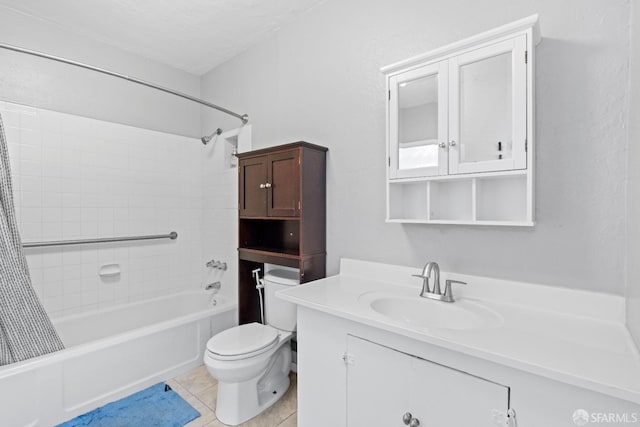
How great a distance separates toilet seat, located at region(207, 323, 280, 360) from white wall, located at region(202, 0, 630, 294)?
57cm

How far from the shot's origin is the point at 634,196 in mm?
940

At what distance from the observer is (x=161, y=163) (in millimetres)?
2814

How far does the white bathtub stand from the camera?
1.54 metres

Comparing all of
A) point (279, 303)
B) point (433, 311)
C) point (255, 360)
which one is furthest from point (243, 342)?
point (433, 311)

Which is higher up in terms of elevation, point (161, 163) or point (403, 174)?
point (161, 163)

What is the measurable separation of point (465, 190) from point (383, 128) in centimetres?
57

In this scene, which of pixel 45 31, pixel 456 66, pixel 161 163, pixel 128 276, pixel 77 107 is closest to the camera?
pixel 456 66

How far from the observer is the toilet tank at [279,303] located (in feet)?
6.46

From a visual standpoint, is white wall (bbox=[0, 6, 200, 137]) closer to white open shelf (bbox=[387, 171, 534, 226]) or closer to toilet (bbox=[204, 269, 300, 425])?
toilet (bbox=[204, 269, 300, 425])

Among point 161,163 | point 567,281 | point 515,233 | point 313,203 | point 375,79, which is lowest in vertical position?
point 567,281

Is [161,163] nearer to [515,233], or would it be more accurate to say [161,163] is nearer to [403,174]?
[403,174]

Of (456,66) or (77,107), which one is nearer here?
(456,66)

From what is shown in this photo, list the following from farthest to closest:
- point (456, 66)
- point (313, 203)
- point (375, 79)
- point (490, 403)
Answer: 1. point (313, 203)
2. point (375, 79)
3. point (456, 66)
4. point (490, 403)

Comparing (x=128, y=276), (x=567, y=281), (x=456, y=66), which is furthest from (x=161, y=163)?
(x=567, y=281)
